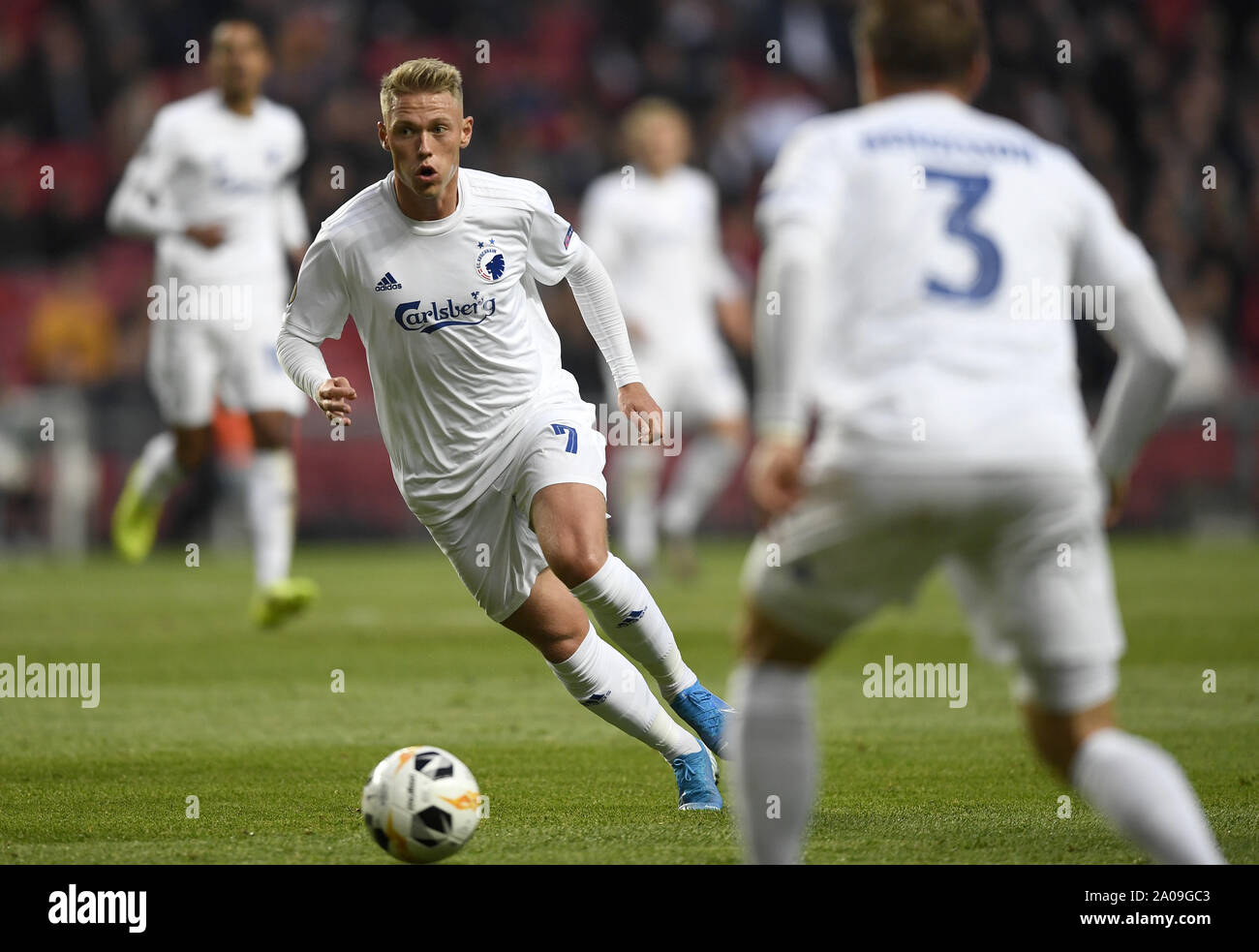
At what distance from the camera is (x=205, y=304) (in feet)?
32.7

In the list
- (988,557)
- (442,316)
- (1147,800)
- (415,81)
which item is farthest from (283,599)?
(1147,800)

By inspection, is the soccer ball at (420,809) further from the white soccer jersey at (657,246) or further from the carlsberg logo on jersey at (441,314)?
the white soccer jersey at (657,246)

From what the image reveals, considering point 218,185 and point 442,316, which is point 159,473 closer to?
point 218,185

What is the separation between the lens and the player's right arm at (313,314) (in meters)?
5.14

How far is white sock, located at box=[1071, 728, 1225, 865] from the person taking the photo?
3.24 m

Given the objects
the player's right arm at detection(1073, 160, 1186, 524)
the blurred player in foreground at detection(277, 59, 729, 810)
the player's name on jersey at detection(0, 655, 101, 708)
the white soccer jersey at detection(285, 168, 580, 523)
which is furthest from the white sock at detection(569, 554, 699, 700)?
the player's name on jersey at detection(0, 655, 101, 708)

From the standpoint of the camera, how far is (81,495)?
16.4 meters

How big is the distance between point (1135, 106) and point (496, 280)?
16544 mm

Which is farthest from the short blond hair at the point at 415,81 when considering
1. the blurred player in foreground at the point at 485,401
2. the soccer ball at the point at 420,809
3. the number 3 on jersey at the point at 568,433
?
the soccer ball at the point at 420,809

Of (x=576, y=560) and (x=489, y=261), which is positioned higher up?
(x=489, y=261)

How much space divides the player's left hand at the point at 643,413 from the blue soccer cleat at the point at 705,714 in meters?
0.78

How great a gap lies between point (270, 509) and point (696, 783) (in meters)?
5.09

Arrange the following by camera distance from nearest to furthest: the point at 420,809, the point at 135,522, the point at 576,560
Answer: the point at 420,809
the point at 576,560
the point at 135,522

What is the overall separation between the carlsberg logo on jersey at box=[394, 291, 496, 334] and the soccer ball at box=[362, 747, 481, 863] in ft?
4.30
